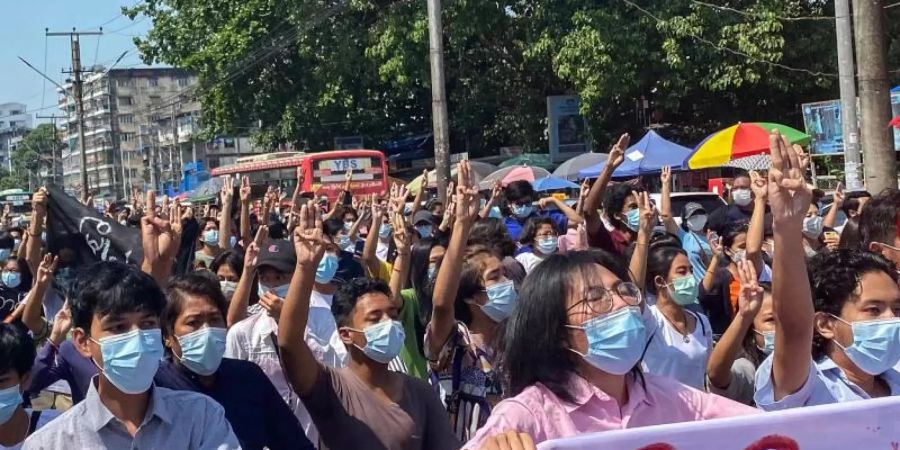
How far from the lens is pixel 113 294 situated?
3291 mm

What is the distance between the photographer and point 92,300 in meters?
3.31

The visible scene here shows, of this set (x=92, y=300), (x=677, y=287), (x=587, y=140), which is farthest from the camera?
(x=587, y=140)

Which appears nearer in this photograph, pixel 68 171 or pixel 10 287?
pixel 10 287

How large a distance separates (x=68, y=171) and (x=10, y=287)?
415 feet

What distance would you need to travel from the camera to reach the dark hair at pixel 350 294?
4203 millimetres

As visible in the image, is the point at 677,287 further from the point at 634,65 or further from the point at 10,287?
the point at 634,65

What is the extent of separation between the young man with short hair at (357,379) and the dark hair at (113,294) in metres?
0.44

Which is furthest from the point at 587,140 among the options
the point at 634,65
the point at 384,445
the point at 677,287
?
→ the point at 384,445

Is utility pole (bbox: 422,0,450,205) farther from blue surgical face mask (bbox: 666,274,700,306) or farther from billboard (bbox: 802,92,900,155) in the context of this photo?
blue surgical face mask (bbox: 666,274,700,306)

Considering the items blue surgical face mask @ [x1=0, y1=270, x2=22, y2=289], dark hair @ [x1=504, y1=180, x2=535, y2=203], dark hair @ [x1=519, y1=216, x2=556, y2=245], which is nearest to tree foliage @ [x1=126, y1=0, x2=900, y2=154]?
dark hair @ [x1=504, y1=180, x2=535, y2=203]

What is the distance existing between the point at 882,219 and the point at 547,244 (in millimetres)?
2966

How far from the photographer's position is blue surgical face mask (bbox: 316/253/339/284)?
5906mm

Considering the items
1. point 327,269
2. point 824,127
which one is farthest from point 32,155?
point 327,269

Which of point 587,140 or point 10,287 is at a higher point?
point 587,140
